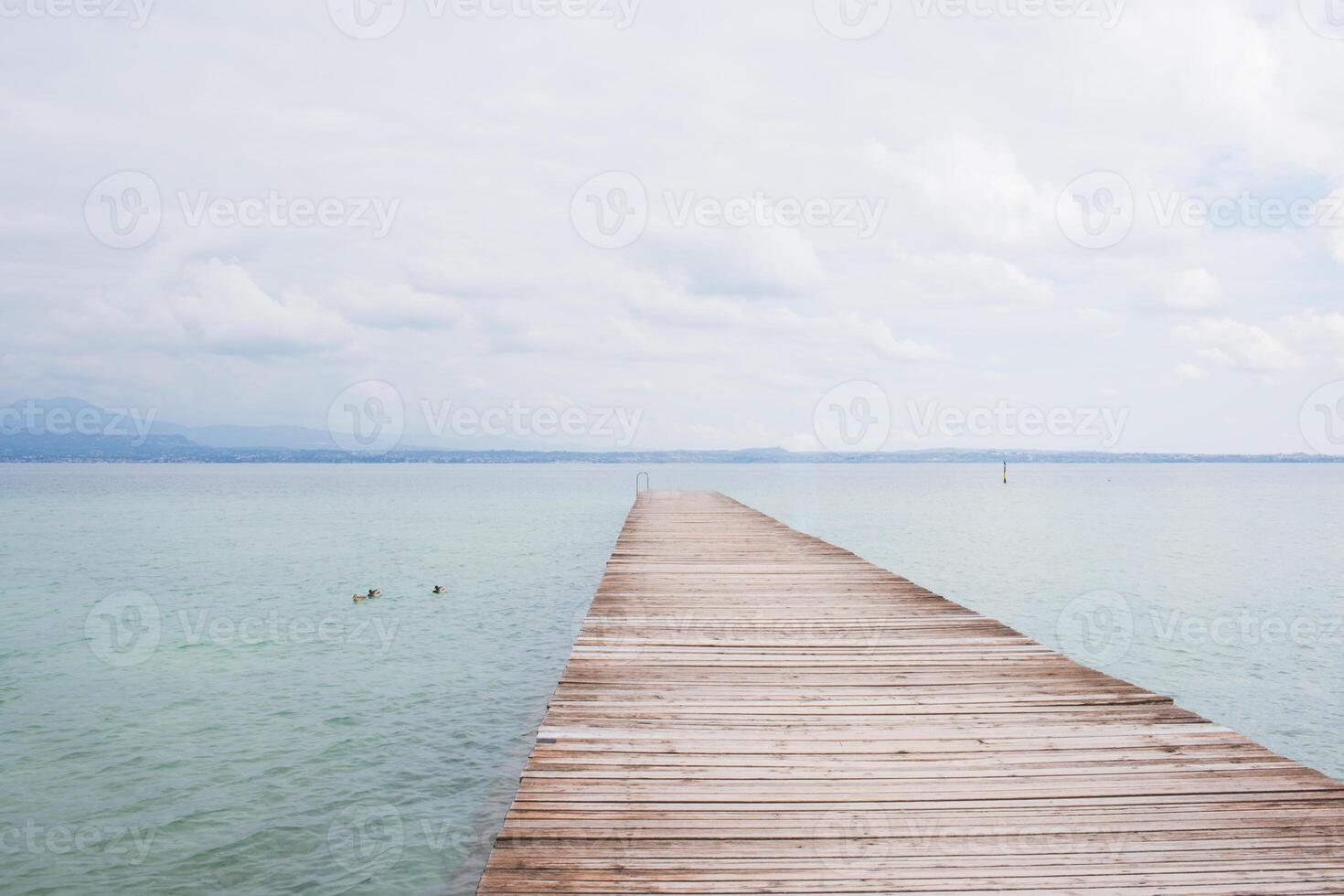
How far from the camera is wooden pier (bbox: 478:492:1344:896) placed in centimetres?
349

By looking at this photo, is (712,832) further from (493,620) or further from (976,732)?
(493,620)

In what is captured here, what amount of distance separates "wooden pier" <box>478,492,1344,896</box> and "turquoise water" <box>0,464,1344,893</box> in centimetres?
222

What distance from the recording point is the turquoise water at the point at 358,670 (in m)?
6.82

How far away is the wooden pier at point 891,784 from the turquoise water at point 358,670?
2224mm

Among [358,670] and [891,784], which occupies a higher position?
[891,784]

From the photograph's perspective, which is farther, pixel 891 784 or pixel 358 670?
pixel 358 670

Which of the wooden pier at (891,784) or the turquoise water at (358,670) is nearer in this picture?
the wooden pier at (891,784)

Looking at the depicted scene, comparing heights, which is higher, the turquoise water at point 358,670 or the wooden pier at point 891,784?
the wooden pier at point 891,784

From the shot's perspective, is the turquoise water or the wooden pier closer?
the wooden pier

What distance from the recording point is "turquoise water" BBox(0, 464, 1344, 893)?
6.82 metres

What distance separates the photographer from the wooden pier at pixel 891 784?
3492mm

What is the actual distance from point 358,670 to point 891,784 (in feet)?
33.3

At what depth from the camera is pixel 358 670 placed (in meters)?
12.6

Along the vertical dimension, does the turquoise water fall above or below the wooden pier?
below
